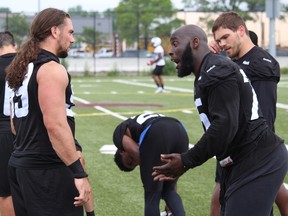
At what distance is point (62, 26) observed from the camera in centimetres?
446

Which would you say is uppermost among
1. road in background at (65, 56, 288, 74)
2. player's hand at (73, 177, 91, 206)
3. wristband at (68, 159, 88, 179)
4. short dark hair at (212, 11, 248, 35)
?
short dark hair at (212, 11, 248, 35)

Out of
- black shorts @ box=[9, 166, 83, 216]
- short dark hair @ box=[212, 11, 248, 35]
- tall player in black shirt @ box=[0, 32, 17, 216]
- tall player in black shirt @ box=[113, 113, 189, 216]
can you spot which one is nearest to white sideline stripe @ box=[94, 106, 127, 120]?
tall player in black shirt @ box=[0, 32, 17, 216]

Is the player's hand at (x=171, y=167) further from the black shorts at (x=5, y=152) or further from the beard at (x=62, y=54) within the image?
the black shorts at (x=5, y=152)

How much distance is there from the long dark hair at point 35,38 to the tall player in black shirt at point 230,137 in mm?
749

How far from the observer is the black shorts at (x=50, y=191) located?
4.44 metres

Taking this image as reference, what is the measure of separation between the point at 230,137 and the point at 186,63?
57 cm

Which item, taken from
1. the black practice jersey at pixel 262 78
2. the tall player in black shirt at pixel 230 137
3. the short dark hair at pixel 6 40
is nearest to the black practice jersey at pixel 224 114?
the tall player in black shirt at pixel 230 137

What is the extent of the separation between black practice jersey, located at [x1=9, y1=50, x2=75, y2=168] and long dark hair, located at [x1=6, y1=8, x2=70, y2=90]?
4 centimetres

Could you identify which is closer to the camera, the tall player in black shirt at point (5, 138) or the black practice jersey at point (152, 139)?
the black practice jersey at point (152, 139)

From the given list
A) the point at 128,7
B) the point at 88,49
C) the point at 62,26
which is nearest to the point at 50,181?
the point at 62,26

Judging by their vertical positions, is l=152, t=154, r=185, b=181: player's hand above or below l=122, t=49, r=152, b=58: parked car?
above

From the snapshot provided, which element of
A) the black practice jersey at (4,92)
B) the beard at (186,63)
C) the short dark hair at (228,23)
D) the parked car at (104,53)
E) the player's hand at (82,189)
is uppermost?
the short dark hair at (228,23)

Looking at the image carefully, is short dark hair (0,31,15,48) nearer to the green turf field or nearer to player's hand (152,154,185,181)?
the green turf field

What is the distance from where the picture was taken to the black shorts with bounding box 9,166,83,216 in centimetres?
444
